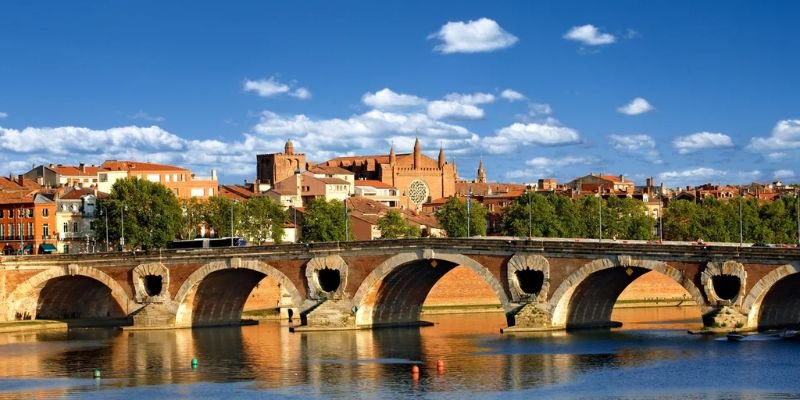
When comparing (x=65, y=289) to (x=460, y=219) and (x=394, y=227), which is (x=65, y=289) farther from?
(x=460, y=219)

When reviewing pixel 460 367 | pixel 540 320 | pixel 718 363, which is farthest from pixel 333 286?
pixel 718 363

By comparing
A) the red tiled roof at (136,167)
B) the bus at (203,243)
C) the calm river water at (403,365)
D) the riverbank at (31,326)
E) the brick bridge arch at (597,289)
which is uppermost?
the red tiled roof at (136,167)

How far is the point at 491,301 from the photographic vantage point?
12731cm

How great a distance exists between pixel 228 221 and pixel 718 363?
3331 inches

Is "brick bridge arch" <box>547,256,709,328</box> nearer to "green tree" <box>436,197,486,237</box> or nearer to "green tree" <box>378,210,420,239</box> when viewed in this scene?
"green tree" <box>378,210,420,239</box>

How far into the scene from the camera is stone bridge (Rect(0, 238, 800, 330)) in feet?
286

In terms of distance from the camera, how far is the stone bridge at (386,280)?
8719 centimetres

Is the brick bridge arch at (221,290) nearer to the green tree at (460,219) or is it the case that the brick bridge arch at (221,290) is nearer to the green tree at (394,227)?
the green tree at (394,227)

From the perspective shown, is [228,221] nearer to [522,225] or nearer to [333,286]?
[522,225]

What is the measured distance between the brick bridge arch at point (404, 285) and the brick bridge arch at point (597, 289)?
3541mm

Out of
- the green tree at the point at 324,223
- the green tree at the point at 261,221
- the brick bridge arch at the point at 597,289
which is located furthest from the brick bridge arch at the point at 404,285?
the green tree at the point at 261,221

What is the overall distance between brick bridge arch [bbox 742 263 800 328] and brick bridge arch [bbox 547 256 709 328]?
292cm

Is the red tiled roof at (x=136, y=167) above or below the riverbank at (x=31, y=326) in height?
above

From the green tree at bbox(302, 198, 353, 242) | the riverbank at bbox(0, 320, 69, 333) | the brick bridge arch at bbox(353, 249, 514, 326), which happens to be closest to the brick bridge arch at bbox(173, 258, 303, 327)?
the brick bridge arch at bbox(353, 249, 514, 326)
